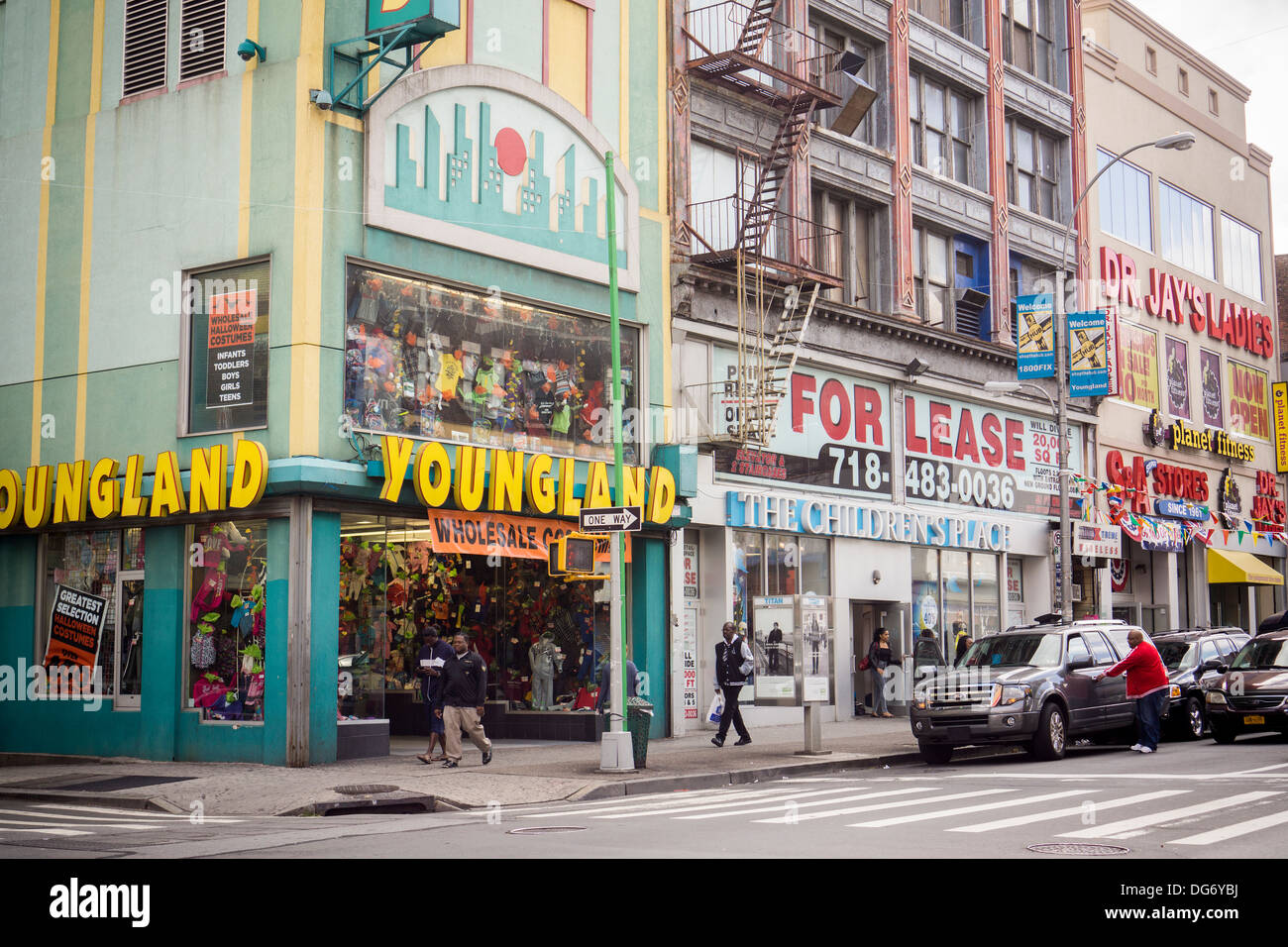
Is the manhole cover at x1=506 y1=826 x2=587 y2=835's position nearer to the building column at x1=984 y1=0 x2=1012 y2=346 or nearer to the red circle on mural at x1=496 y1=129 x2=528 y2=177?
the red circle on mural at x1=496 y1=129 x2=528 y2=177

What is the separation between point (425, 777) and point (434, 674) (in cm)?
365

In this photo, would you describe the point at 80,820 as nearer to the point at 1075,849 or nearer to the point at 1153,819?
the point at 1075,849

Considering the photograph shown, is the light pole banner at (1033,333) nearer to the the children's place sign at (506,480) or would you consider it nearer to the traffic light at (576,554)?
the the children's place sign at (506,480)

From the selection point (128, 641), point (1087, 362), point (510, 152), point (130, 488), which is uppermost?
point (510, 152)

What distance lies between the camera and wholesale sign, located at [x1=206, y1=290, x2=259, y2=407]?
65.2ft

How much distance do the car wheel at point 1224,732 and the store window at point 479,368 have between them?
398 inches

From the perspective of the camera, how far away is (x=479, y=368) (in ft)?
71.4

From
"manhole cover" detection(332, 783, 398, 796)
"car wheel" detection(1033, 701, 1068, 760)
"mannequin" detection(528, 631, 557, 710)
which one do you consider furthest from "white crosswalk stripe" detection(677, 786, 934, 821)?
"mannequin" detection(528, 631, 557, 710)

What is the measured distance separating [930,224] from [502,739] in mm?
16487

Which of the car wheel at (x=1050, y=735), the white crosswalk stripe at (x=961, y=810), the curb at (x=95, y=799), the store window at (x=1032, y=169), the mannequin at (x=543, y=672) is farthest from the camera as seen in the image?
the store window at (x=1032, y=169)

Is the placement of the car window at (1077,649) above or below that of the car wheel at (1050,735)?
above

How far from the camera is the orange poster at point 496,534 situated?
20625 mm

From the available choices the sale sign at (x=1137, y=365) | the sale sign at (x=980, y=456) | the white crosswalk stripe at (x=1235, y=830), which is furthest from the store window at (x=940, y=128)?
the white crosswalk stripe at (x=1235, y=830)

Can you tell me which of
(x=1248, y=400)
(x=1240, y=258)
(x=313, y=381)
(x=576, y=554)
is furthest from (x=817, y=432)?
(x=1240, y=258)
